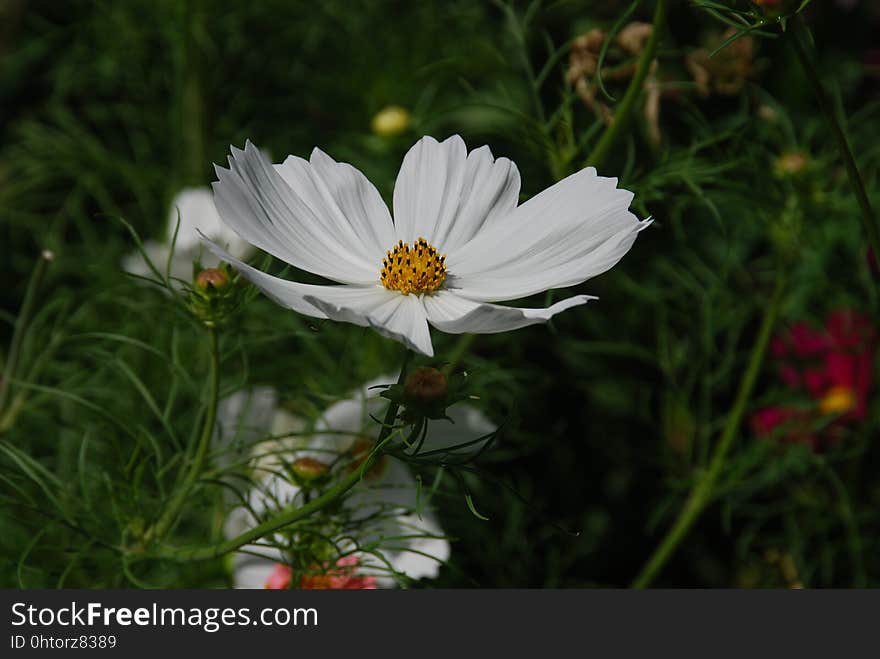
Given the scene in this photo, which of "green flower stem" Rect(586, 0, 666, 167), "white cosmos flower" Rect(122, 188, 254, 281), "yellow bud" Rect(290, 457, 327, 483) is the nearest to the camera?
"green flower stem" Rect(586, 0, 666, 167)

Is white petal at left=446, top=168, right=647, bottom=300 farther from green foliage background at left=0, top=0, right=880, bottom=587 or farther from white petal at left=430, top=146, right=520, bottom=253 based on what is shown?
green foliage background at left=0, top=0, right=880, bottom=587

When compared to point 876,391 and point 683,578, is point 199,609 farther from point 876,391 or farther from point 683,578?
point 876,391

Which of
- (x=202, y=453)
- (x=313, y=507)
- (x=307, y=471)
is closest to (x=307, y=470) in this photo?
(x=307, y=471)

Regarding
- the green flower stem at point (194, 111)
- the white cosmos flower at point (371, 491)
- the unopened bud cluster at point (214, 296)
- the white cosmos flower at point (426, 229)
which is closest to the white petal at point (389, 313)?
the white cosmos flower at point (426, 229)

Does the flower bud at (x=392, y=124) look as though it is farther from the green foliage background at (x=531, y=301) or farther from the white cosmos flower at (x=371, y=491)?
the white cosmos flower at (x=371, y=491)

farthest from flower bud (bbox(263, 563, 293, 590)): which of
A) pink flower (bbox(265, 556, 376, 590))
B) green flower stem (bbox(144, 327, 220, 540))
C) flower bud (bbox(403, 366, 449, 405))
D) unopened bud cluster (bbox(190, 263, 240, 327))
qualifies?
flower bud (bbox(403, 366, 449, 405))

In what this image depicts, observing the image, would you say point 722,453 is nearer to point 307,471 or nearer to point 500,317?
point 307,471
